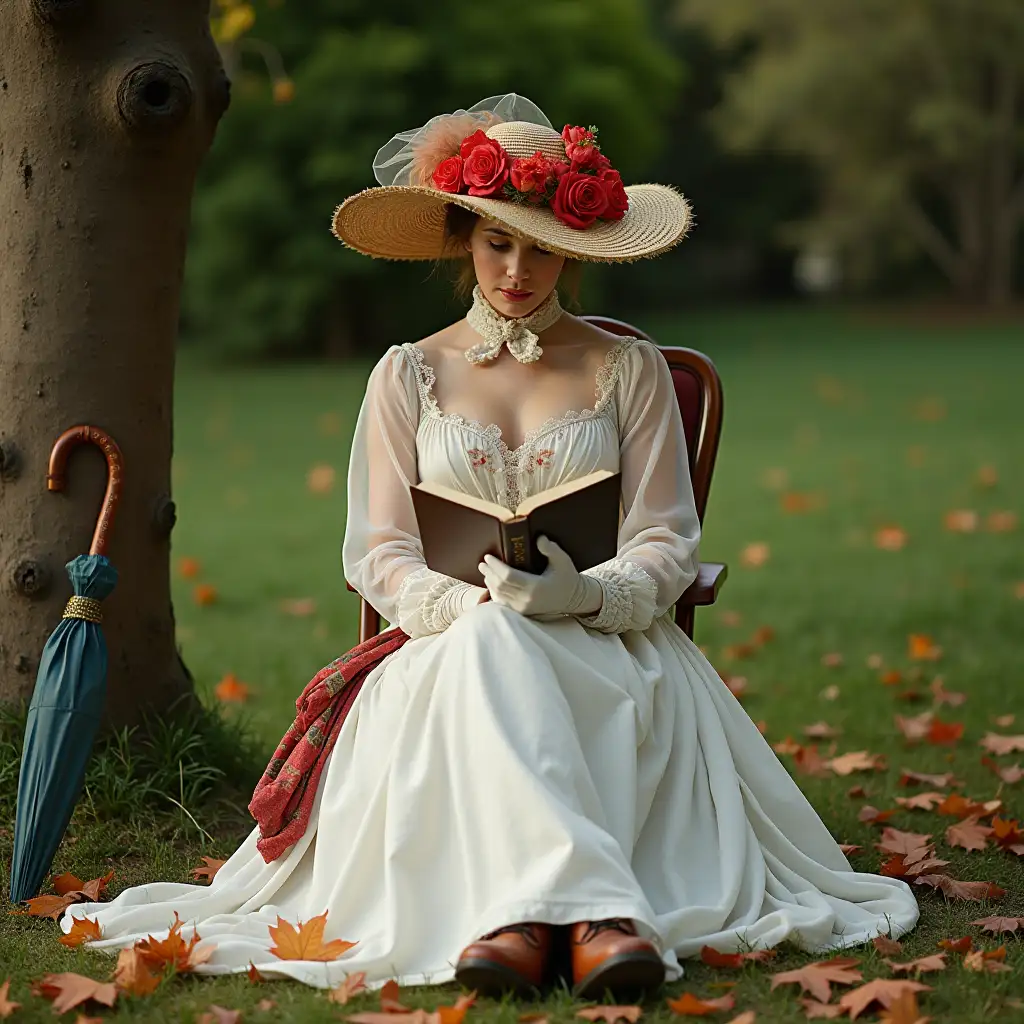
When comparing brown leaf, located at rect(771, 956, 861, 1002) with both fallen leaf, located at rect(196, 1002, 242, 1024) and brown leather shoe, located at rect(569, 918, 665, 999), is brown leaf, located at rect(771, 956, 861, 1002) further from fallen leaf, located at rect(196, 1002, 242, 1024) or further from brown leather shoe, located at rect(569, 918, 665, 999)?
fallen leaf, located at rect(196, 1002, 242, 1024)

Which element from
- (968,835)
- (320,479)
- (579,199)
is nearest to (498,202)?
(579,199)

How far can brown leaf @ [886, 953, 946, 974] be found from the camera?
2877mm

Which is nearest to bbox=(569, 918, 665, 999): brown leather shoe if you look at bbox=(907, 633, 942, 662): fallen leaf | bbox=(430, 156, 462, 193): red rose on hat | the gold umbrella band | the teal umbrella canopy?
A: the teal umbrella canopy

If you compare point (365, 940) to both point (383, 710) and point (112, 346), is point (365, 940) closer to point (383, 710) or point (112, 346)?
point (383, 710)

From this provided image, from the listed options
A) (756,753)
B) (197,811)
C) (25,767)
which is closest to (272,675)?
(197,811)

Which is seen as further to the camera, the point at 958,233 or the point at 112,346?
the point at 958,233

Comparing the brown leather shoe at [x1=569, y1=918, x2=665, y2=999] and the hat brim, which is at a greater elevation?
the hat brim

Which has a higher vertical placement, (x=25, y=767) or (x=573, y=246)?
(x=573, y=246)

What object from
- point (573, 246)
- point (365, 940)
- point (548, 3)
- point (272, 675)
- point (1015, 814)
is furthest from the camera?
point (548, 3)

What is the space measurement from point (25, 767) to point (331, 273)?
16.1m

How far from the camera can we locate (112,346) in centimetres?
381

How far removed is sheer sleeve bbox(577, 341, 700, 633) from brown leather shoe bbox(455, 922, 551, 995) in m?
0.73

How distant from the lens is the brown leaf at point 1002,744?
15.2ft

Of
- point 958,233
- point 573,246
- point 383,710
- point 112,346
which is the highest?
point 573,246
